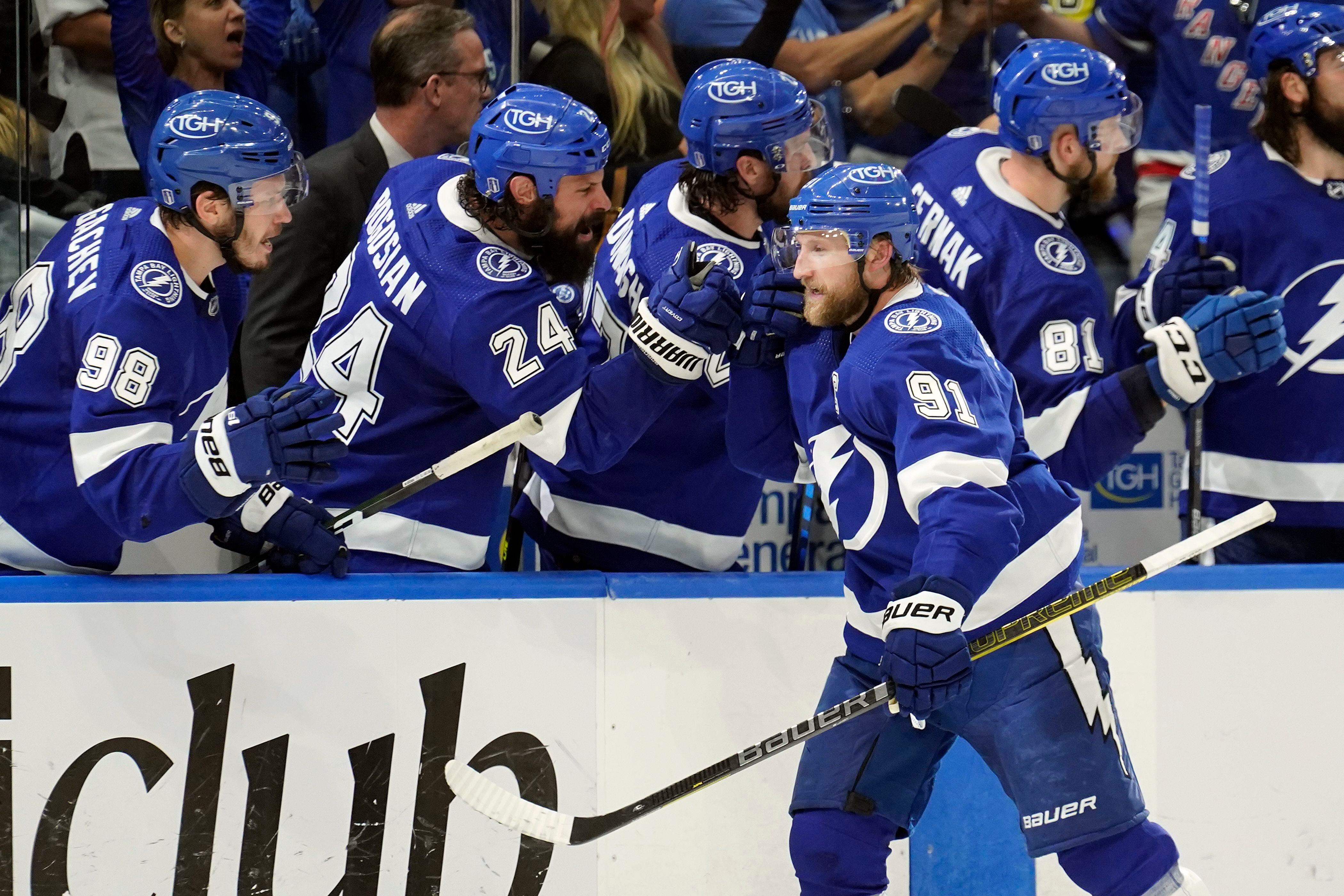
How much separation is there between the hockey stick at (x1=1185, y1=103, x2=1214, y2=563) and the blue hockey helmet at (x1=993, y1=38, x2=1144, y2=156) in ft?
0.45

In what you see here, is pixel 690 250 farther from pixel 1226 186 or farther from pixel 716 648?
pixel 1226 186

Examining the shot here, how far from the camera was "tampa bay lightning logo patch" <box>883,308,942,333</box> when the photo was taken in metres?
2.43

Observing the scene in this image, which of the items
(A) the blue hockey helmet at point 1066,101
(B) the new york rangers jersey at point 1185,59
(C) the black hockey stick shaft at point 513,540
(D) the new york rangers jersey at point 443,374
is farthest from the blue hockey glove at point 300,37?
(B) the new york rangers jersey at point 1185,59

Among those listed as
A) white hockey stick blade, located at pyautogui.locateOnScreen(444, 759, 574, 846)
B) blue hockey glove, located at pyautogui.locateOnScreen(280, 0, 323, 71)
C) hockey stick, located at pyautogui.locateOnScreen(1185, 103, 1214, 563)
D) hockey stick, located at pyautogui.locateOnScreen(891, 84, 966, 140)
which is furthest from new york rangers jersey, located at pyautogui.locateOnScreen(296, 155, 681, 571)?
hockey stick, located at pyautogui.locateOnScreen(891, 84, 966, 140)

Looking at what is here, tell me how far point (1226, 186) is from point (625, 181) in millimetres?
1535

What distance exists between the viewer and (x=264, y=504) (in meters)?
2.94

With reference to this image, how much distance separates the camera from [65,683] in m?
2.77

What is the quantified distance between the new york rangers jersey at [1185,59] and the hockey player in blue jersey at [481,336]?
1983 mm

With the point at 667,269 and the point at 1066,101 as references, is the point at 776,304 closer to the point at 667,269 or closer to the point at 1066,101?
the point at 667,269

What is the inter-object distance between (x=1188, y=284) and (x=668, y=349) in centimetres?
125

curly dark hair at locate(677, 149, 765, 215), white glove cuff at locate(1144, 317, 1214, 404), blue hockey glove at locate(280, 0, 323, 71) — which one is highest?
curly dark hair at locate(677, 149, 765, 215)

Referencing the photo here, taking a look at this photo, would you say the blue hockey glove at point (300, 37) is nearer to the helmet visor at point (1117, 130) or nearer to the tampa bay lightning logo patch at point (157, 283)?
the tampa bay lightning logo patch at point (157, 283)

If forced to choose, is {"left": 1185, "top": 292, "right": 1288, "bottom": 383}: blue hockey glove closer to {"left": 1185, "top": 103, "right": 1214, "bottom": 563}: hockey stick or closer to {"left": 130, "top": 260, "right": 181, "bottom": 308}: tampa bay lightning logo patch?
{"left": 1185, "top": 103, "right": 1214, "bottom": 563}: hockey stick

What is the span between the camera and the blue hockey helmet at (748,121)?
3.10 meters
